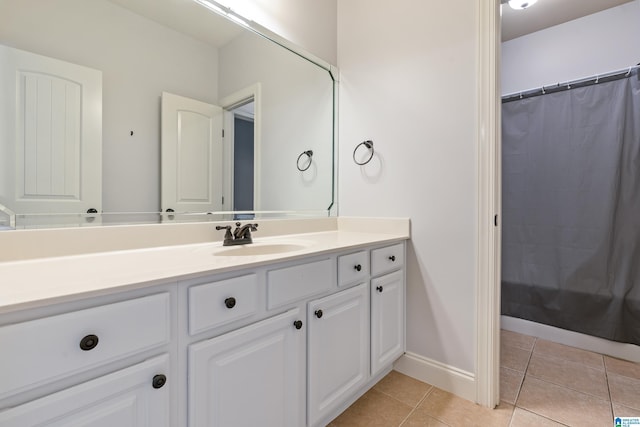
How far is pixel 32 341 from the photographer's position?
1.79 ft

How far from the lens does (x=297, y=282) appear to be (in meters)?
1.06

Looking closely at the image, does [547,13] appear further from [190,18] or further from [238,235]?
[238,235]

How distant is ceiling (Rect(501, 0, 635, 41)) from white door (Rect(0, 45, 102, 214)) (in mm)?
2679

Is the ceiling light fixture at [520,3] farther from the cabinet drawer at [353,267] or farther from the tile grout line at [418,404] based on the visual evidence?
the tile grout line at [418,404]

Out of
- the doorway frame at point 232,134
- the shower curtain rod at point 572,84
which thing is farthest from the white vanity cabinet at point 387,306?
the shower curtain rod at point 572,84

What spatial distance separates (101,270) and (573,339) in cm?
275

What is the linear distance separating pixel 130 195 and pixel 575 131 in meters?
2.73

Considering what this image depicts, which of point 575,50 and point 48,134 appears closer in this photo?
point 48,134

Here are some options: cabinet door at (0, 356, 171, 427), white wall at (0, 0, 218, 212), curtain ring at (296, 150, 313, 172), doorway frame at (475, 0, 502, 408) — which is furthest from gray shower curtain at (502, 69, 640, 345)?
cabinet door at (0, 356, 171, 427)

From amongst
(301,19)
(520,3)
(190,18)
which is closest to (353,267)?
(190,18)

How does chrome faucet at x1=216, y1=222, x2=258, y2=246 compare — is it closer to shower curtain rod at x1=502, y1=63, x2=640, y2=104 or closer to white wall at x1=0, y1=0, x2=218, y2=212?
white wall at x1=0, y1=0, x2=218, y2=212

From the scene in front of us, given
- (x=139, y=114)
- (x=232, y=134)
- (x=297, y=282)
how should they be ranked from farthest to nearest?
(x=232, y=134) < (x=139, y=114) < (x=297, y=282)

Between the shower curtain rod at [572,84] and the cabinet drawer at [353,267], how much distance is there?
1.93 meters

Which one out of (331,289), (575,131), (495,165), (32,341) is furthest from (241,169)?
(575,131)
